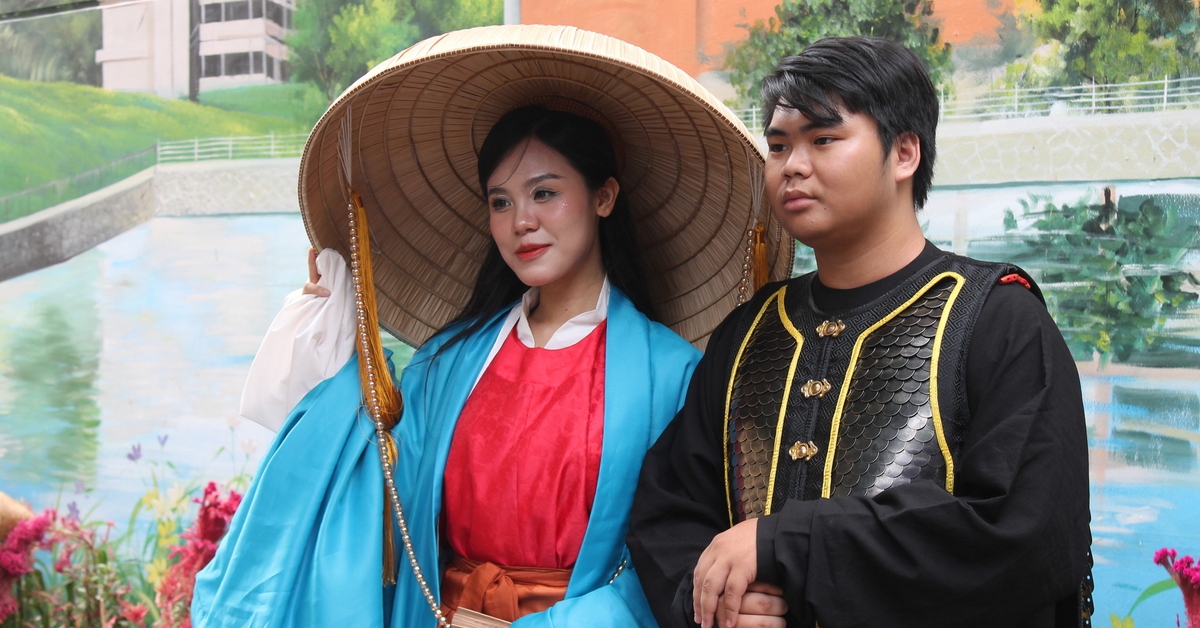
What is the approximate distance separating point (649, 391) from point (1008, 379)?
732mm

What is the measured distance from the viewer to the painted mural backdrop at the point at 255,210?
219 centimetres

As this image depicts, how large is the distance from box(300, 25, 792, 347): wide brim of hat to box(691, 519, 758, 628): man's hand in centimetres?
74

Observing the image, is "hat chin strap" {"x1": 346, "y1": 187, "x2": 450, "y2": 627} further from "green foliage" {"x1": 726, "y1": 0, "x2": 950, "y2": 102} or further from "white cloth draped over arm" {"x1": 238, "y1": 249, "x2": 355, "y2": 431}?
"green foliage" {"x1": 726, "y1": 0, "x2": 950, "y2": 102}

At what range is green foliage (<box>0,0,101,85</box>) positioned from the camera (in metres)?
3.51

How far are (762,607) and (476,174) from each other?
4.41ft

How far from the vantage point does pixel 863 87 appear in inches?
55.4

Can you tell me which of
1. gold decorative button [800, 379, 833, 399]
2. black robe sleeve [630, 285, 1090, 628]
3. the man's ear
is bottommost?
black robe sleeve [630, 285, 1090, 628]

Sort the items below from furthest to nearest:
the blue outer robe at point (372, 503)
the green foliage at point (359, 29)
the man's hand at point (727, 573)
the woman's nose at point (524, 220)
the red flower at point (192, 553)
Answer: the green foliage at point (359, 29) < the red flower at point (192, 553) < the woman's nose at point (524, 220) < the blue outer robe at point (372, 503) < the man's hand at point (727, 573)

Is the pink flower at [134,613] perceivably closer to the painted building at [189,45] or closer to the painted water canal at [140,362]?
the painted water canal at [140,362]

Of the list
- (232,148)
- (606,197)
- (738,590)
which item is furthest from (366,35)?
(738,590)

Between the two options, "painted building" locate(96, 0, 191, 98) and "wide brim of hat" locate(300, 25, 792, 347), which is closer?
"wide brim of hat" locate(300, 25, 792, 347)

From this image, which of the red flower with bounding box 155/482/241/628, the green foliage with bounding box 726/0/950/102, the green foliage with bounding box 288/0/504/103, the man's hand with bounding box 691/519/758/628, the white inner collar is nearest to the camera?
the man's hand with bounding box 691/519/758/628

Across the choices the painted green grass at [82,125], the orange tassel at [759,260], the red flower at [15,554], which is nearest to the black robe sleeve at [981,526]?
the orange tassel at [759,260]

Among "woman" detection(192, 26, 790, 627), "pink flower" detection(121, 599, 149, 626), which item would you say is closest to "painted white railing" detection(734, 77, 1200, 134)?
"woman" detection(192, 26, 790, 627)
